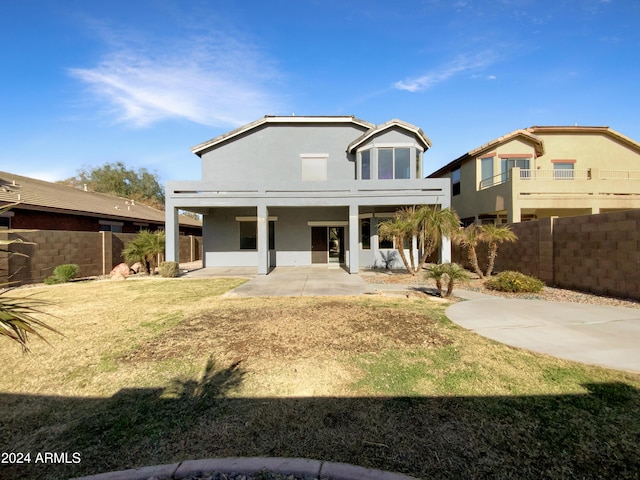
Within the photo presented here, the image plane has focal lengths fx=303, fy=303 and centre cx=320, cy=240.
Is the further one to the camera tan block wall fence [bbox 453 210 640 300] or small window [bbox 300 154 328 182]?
small window [bbox 300 154 328 182]

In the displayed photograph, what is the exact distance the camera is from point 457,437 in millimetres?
2877

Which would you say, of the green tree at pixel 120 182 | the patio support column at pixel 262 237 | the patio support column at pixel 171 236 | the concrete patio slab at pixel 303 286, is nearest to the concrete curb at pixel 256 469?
the concrete patio slab at pixel 303 286

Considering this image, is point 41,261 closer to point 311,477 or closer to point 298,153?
point 298,153

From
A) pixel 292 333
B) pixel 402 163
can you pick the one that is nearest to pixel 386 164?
pixel 402 163

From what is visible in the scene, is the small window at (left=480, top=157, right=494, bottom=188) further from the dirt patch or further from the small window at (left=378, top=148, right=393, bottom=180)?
the dirt patch

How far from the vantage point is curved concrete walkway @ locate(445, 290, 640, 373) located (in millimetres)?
4633

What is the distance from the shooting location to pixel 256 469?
2.51 m

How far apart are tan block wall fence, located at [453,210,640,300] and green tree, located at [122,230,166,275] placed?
53.0 feet

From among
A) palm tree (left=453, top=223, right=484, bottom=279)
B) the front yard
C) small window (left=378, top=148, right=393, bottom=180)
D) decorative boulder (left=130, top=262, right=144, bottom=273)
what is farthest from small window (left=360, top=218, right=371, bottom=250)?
decorative boulder (left=130, top=262, right=144, bottom=273)

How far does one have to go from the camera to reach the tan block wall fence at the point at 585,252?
26.3ft

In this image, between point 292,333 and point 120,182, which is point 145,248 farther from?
point 120,182

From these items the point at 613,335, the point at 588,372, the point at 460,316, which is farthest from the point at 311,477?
→ the point at 613,335

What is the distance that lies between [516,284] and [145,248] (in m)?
15.6

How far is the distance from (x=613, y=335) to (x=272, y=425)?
6.18 metres
